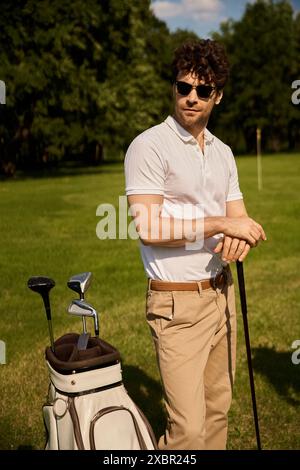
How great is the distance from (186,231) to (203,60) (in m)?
0.96

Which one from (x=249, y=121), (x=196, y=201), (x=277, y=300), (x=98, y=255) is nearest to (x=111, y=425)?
(x=196, y=201)

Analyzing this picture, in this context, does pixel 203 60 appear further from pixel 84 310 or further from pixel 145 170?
pixel 84 310

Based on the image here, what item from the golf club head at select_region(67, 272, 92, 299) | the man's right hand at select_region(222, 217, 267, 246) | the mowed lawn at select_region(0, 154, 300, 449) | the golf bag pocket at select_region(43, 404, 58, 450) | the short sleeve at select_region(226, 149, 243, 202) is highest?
the short sleeve at select_region(226, 149, 243, 202)

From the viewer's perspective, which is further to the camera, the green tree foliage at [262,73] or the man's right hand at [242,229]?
the green tree foliage at [262,73]

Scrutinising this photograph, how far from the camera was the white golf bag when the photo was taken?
3.04 m

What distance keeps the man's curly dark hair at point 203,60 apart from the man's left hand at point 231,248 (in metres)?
0.88

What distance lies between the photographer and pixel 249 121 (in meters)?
76.4

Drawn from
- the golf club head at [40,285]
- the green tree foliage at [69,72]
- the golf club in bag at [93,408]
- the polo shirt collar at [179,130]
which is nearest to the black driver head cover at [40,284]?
the golf club head at [40,285]

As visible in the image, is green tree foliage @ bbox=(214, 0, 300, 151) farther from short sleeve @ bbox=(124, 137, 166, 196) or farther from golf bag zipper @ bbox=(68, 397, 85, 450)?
golf bag zipper @ bbox=(68, 397, 85, 450)

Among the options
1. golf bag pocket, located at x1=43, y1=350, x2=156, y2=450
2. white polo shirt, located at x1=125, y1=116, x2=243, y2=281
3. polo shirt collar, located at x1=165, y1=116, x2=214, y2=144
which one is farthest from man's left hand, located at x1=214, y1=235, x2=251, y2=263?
golf bag pocket, located at x1=43, y1=350, x2=156, y2=450

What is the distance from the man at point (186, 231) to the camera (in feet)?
11.0

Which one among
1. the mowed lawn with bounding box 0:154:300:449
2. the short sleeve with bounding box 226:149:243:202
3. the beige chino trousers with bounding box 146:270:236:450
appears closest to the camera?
the beige chino trousers with bounding box 146:270:236:450

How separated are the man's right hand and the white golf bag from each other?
2.86ft

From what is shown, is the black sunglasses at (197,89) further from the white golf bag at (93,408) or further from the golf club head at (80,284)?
the white golf bag at (93,408)
